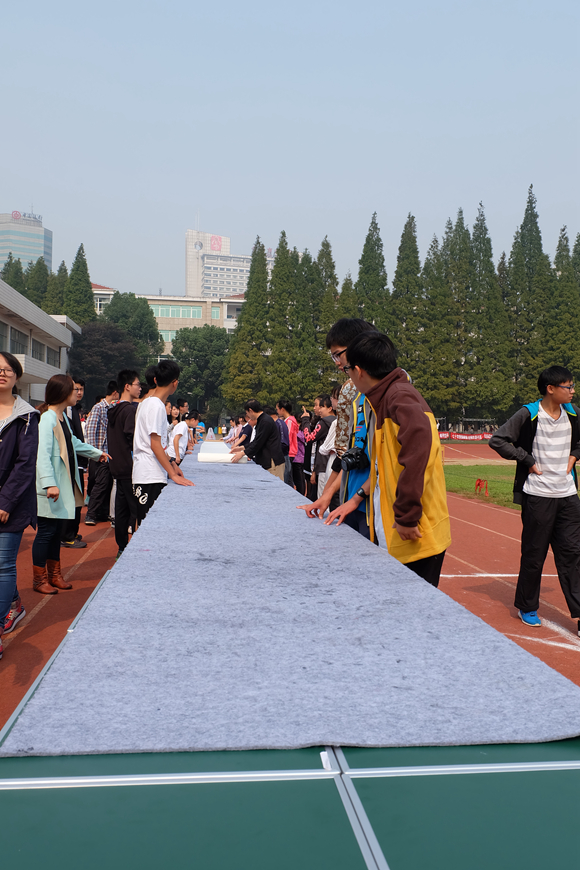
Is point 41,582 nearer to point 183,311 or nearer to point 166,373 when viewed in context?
Answer: point 166,373

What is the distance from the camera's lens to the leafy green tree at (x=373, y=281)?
5016cm

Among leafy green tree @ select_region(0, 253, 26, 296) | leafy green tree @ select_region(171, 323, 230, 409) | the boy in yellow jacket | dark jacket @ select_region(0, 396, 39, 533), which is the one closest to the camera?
the boy in yellow jacket

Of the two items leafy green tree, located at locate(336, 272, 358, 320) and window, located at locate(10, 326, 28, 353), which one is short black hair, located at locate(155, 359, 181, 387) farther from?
leafy green tree, located at locate(336, 272, 358, 320)

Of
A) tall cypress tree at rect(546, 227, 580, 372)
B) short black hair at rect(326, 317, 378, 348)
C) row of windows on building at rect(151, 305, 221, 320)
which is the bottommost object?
short black hair at rect(326, 317, 378, 348)

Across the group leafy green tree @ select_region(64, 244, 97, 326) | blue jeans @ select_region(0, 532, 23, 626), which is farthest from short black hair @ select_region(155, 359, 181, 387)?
leafy green tree @ select_region(64, 244, 97, 326)

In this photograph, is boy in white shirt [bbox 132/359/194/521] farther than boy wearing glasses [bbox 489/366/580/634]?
Yes

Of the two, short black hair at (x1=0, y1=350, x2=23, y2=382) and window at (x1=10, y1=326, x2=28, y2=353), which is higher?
window at (x1=10, y1=326, x2=28, y2=353)

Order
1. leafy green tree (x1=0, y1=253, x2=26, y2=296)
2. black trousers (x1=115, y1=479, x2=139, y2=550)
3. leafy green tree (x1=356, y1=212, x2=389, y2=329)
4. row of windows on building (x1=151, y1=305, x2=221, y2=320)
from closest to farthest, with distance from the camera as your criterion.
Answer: black trousers (x1=115, y1=479, x2=139, y2=550) → leafy green tree (x1=356, y1=212, x2=389, y2=329) → leafy green tree (x1=0, y1=253, x2=26, y2=296) → row of windows on building (x1=151, y1=305, x2=221, y2=320)

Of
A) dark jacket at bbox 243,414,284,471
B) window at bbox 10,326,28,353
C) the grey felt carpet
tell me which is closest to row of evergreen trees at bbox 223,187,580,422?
window at bbox 10,326,28,353

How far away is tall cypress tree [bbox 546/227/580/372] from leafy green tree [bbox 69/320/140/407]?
3373 cm

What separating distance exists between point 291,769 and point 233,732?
0.40ft

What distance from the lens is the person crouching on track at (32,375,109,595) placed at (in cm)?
568

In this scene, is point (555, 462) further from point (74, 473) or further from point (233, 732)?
point (233, 732)

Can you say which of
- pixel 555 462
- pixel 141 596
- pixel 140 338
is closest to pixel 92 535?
pixel 555 462
